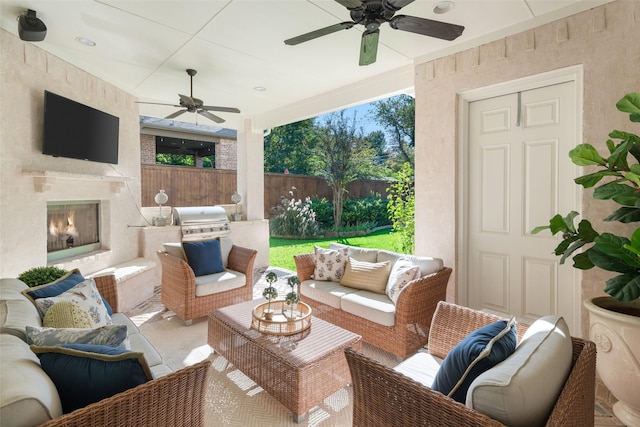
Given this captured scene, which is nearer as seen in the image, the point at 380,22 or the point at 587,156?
the point at 587,156

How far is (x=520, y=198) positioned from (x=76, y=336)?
340 cm

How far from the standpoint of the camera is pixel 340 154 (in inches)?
386

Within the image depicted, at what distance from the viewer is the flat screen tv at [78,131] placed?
3.35 metres

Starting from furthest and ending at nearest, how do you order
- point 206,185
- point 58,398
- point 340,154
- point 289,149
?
point 289,149 < point 340,154 < point 206,185 < point 58,398

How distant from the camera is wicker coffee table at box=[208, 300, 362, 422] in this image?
6.23 feet

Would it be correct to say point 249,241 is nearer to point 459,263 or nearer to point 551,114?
point 459,263

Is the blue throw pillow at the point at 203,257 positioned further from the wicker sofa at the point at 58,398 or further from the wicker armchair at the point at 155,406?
the wicker armchair at the point at 155,406

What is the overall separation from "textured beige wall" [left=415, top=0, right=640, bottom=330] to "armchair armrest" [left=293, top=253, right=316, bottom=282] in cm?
123

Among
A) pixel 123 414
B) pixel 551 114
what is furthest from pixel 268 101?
pixel 123 414

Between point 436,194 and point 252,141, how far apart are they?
4.01 metres

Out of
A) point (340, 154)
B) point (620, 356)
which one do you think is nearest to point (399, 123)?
point (340, 154)

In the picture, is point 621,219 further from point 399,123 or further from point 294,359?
point 399,123

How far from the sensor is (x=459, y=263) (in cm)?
337

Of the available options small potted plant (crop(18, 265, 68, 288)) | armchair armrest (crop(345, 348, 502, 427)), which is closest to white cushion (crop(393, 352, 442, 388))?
armchair armrest (crop(345, 348, 502, 427))
